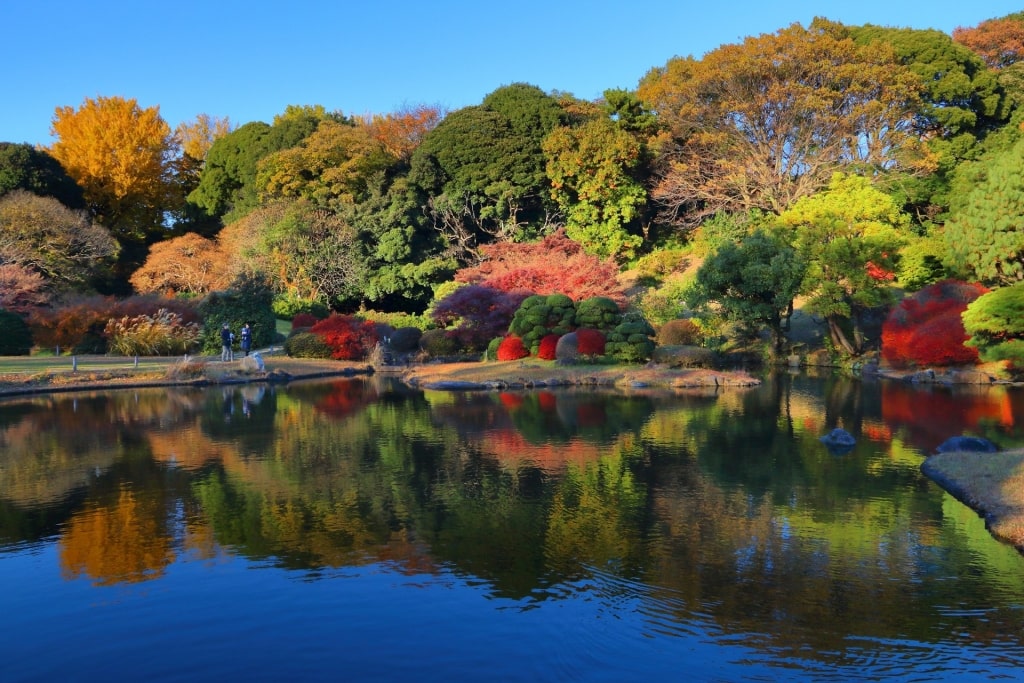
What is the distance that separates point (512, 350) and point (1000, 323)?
532 inches

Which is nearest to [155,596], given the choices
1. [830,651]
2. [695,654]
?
[695,654]

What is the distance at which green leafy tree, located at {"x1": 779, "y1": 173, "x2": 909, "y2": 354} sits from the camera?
87.1 ft

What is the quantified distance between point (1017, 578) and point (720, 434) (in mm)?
7654

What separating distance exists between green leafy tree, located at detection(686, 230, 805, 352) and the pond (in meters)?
10.7

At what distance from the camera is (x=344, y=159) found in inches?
1606

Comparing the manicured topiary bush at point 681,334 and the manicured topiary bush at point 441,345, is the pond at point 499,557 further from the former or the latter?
the manicured topiary bush at point 441,345

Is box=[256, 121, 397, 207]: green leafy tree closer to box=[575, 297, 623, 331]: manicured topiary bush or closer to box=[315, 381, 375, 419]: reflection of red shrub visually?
box=[575, 297, 623, 331]: manicured topiary bush

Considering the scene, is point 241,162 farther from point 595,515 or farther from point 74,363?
point 595,515

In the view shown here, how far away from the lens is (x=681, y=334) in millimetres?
29438

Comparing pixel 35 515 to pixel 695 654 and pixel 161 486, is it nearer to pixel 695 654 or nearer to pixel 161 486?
pixel 161 486

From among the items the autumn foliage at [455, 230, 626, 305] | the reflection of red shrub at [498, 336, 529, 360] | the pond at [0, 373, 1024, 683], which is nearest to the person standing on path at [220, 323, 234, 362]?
Answer: the reflection of red shrub at [498, 336, 529, 360]

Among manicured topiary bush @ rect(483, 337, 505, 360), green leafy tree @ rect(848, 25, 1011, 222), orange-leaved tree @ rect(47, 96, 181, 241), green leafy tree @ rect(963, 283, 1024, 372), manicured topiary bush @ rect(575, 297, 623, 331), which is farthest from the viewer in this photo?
orange-leaved tree @ rect(47, 96, 181, 241)

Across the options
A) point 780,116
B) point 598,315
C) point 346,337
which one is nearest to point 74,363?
point 346,337

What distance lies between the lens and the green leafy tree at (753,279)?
26359mm
